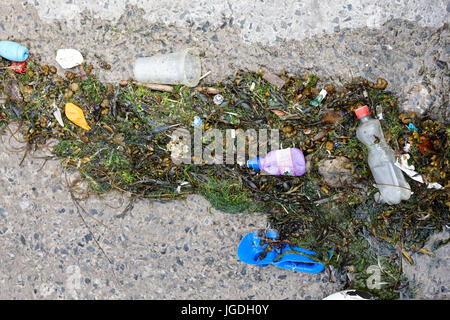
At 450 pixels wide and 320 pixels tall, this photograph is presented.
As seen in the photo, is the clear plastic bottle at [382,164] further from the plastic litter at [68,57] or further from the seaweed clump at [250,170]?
the plastic litter at [68,57]

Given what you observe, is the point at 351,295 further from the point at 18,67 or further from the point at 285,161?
the point at 18,67

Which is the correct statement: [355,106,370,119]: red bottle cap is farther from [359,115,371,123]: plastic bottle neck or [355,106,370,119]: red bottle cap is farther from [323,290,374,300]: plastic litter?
[323,290,374,300]: plastic litter

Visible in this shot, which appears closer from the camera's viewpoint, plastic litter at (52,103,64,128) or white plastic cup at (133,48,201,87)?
white plastic cup at (133,48,201,87)

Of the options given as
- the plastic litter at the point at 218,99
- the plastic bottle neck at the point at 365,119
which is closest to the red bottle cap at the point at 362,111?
the plastic bottle neck at the point at 365,119

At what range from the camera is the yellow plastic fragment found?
8.11 feet

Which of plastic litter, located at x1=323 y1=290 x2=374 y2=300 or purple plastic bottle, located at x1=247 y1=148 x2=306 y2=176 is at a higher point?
purple plastic bottle, located at x1=247 y1=148 x2=306 y2=176

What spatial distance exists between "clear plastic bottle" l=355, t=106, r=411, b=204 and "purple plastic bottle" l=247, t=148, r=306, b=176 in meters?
0.46

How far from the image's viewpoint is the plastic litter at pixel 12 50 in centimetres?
243

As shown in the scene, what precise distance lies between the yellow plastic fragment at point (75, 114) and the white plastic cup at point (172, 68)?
0.51 meters

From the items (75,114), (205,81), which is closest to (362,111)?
(205,81)

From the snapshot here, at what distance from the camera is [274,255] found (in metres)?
2.52

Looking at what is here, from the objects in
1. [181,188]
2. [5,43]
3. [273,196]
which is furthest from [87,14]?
[273,196]

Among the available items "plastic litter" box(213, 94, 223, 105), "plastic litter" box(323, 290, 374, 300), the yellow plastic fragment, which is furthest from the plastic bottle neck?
the yellow plastic fragment

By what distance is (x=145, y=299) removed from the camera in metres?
2.57
